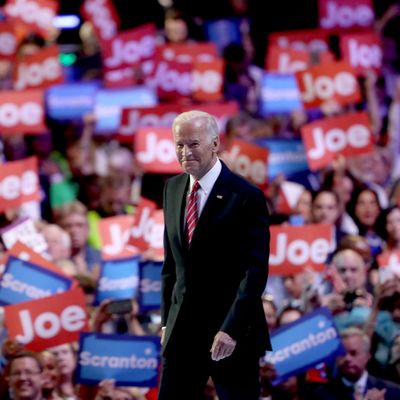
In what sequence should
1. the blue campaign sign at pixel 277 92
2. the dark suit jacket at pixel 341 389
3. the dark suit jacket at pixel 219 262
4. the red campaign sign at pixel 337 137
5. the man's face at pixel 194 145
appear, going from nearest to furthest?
1. the man's face at pixel 194 145
2. the dark suit jacket at pixel 219 262
3. the dark suit jacket at pixel 341 389
4. the red campaign sign at pixel 337 137
5. the blue campaign sign at pixel 277 92

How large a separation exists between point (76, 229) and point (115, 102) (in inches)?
113

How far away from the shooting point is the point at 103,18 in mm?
12430

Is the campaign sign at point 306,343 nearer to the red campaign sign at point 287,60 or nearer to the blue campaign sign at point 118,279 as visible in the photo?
the blue campaign sign at point 118,279

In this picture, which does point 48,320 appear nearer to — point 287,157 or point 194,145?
point 194,145

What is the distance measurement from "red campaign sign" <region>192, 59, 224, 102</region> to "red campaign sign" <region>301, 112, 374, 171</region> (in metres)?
2.20

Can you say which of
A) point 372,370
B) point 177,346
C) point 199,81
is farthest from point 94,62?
point 177,346

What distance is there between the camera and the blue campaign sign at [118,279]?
7184 mm

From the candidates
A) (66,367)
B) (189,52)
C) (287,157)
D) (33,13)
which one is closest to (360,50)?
(189,52)

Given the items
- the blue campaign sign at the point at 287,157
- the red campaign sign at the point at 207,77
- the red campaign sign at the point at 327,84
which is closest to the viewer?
the blue campaign sign at the point at 287,157

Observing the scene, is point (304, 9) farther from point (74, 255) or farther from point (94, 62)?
point (74, 255)

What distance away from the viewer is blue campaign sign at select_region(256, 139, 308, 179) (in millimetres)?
9102

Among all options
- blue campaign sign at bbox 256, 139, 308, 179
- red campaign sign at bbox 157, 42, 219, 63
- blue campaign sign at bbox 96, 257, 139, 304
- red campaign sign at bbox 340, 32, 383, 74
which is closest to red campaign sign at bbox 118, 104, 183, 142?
blue campaign sign at bbox 256, 139, 308, 179

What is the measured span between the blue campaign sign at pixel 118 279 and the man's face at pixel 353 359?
1514 millimetres

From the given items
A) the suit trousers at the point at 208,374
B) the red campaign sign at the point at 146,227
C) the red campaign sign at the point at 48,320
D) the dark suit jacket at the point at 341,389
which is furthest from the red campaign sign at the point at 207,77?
the suit trousers at the point at 208,374
